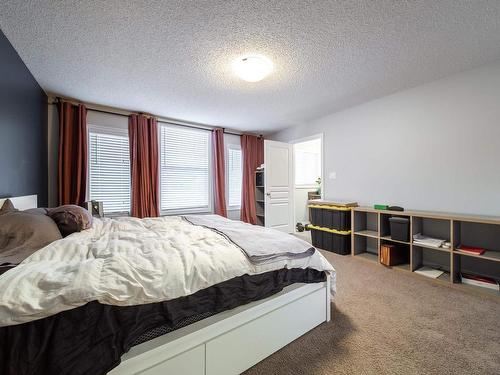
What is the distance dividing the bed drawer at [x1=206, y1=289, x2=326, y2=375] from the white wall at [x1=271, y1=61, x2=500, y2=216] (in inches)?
86.6

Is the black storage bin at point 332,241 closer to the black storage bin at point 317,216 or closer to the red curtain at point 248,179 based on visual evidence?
the black storage bin at point 317,216

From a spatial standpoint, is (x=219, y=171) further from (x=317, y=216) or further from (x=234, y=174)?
(x=317, y=216)

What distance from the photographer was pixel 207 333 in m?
1.11

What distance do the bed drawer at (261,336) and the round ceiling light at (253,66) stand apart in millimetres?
2125

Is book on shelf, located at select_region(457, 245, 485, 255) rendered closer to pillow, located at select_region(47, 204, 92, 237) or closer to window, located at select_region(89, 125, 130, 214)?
pillow, located at select_region(47, 204, 92, 237)

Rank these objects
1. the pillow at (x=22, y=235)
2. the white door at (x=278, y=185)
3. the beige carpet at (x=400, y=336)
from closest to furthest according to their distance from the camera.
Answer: the pillow at (x=22, y=235) → the beige carpet at (x=400, y=336) → the white door at (x=278, y=185)

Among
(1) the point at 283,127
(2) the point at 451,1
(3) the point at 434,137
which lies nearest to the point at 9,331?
(2) the point at 451,1

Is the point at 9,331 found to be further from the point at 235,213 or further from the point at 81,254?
the point at 235,213

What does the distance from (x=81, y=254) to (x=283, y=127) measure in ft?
14.1

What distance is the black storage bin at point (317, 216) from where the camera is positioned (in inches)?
144

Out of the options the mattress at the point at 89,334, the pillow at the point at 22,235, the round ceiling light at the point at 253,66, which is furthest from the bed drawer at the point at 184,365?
the round ceiling light at the point at 253,66

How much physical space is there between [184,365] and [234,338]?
281 mm

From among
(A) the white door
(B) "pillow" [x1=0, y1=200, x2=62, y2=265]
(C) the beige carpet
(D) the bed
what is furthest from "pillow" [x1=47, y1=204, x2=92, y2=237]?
(A) the white door

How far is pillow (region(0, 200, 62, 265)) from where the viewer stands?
3.72 feet
